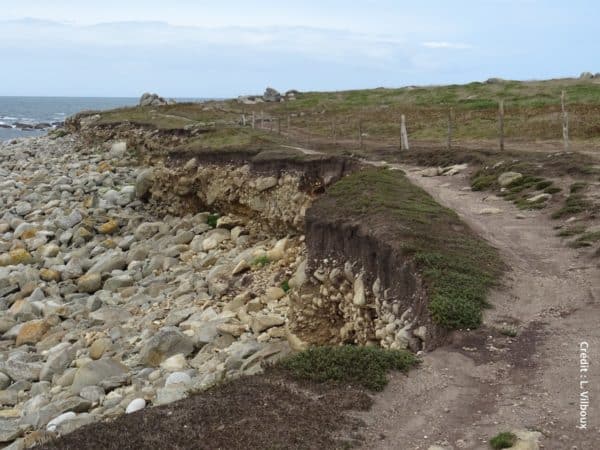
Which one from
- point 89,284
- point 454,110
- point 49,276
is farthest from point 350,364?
point 454,110

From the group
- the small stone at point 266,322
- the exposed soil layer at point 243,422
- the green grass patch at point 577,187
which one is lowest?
the small stone at point 266,322

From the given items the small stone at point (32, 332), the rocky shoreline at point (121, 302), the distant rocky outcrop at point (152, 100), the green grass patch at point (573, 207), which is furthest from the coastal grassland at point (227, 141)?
the distant rocky outcrop at point (152, 100)

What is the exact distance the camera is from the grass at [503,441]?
21.1 ft

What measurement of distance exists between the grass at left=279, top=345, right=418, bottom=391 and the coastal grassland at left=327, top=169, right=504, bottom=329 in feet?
4.38

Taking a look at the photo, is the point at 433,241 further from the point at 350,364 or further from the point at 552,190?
the point at 552,190

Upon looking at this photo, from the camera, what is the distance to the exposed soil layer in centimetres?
652

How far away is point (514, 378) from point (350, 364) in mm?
1994

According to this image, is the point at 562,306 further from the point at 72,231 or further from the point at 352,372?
the point at 72,231

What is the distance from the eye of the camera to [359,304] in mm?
12055

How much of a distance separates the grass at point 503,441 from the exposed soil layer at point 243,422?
53.1 inches

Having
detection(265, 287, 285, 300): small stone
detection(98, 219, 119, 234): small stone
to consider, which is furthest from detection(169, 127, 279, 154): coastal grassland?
detection(265, 287, 285, 300): small stone

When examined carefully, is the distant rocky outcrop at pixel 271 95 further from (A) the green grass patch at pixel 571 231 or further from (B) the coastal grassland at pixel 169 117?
(A) the green grass patch at pixel 571 231

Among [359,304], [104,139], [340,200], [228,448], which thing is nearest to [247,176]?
[340,200]

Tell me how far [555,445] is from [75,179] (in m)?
32.7
